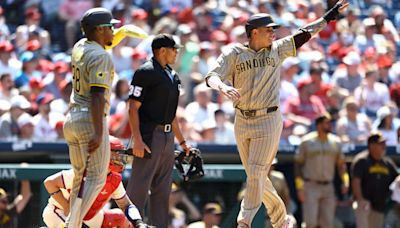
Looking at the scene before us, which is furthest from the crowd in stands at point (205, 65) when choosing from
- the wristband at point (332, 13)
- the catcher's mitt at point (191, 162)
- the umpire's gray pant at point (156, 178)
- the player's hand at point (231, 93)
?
the player's hand at point (231, 93)

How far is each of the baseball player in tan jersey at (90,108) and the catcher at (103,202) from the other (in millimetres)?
496

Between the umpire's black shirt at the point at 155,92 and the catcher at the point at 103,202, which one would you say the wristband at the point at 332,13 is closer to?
the umpire's black shirt at the point at 155,92

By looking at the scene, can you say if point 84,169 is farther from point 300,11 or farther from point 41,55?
point 300,11

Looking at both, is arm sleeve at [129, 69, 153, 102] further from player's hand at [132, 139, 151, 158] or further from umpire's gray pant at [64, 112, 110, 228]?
umpire's gray pant at [64, 112, 110, 228]

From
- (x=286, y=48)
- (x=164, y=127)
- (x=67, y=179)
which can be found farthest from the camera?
(x=164, y=127)

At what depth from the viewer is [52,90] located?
503 inches

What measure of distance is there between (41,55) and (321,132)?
4180mm

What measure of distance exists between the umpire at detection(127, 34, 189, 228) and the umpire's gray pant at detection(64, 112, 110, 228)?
86 cm

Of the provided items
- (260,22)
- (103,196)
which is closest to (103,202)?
(103,196)

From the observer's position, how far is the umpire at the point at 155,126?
26.3ft

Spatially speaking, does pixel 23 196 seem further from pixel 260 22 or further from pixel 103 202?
pixel 260 22

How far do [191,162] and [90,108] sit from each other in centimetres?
173

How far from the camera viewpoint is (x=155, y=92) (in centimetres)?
805

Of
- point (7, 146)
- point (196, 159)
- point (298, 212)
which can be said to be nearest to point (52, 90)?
point (7, 146)
